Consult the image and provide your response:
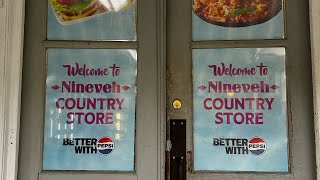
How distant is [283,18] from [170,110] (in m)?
1.00

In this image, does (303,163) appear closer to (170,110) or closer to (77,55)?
(170,110)

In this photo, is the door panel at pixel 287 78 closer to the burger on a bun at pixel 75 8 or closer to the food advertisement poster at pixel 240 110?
the food advertisement poster at pixel 240 110

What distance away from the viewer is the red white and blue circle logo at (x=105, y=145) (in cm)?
266

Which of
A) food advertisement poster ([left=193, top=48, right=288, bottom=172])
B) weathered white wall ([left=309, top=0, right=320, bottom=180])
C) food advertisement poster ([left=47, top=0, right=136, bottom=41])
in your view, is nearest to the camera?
weathered white wall ([left=309, top=0, right=320, bottom=180])

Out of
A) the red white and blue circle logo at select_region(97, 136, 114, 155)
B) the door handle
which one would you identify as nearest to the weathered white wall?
the door handle

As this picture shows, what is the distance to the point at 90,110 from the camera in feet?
8.80

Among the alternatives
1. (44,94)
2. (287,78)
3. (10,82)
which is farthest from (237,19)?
(10,82)

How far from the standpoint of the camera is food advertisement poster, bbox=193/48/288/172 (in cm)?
259

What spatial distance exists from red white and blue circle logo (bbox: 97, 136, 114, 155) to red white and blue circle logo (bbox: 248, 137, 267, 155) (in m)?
0.93

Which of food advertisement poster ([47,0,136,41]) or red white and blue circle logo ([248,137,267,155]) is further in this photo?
food advertisement poster ([47,0,136,41])

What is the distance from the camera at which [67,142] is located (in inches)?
105

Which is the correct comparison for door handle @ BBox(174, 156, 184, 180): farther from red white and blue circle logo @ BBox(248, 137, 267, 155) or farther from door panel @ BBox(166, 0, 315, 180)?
red white and blue circle logo @ BBox(248, 137, 267, 155)

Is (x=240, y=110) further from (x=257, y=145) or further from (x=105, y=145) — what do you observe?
(x=105, y=145)

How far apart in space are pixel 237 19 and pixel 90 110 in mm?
1193
